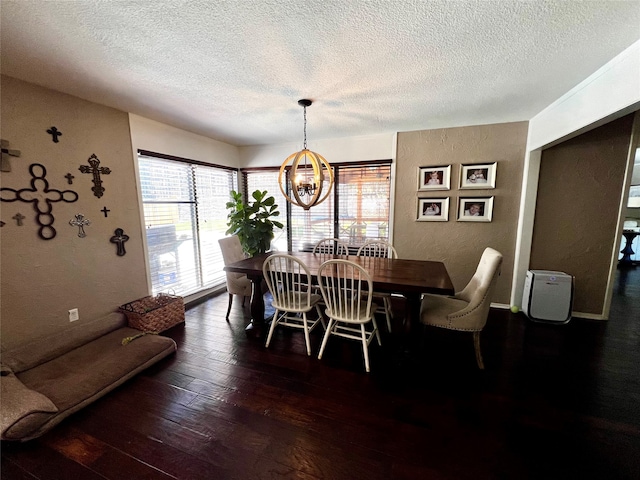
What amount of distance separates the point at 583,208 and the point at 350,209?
8.89 feet

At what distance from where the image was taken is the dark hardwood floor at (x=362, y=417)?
53.9 inches

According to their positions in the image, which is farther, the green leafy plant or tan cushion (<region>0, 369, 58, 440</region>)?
the green leafy plant

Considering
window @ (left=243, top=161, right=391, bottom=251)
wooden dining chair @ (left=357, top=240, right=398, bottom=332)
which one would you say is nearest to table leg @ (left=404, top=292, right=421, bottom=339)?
wooden dining chair @ (left=357, top=240, right=398, bottom=332)

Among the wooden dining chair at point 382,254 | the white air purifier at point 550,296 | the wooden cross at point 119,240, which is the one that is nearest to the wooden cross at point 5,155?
the wooden cross at point 119,240

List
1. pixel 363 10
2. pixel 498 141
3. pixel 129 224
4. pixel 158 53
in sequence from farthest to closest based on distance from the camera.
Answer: pixel 498 141
pixel 129 224
pixel 158 53
pixel 363 10

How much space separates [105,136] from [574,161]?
497cm

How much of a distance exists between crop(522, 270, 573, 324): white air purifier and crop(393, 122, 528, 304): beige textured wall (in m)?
0.39

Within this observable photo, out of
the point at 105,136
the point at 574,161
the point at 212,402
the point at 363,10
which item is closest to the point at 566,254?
the point at 574,161

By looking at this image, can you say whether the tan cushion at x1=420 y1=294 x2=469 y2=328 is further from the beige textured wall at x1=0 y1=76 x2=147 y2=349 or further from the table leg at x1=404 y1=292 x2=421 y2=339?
the beige textured wall at x1=0 y1=76 x2=147 y2=349

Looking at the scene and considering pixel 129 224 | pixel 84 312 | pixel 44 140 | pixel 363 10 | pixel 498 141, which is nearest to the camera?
pixel 363 10

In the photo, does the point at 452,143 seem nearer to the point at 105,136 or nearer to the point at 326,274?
the point at 326,274

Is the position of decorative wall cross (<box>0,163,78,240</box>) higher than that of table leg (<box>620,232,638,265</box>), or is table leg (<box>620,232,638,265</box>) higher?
decorative wall cross (<box>0,163,78,240</box>)

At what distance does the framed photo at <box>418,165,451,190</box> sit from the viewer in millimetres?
3351

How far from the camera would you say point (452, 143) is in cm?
330
